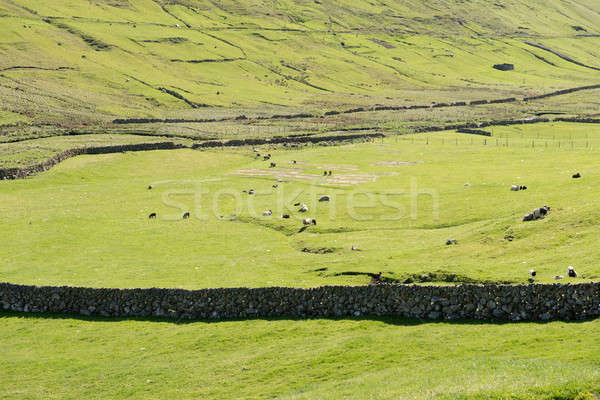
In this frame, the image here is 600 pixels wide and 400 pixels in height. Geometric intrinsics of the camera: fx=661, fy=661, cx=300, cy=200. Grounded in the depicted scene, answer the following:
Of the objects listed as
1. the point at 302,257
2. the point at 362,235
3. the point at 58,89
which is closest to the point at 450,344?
the point at 302,257

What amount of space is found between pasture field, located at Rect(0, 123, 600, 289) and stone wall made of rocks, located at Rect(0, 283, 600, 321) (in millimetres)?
2237

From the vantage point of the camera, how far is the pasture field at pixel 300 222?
4516cm

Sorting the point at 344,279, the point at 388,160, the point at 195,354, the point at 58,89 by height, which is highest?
the point at 58,89

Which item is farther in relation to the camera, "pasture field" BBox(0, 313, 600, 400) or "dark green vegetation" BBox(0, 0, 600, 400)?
"dark green vegetation" BBox(0, 0, 600, 400)

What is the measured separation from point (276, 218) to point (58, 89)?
487 feet

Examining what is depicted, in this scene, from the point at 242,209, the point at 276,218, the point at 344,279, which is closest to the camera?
the point at 344,279

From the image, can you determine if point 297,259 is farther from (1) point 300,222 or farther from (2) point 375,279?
(1) point 300,222

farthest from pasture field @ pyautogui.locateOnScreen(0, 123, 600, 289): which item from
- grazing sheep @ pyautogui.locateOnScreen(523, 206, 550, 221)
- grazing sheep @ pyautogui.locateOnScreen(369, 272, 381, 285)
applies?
grazing sheep @ pyautogui.locateOnScreen(523, 206, 550, 221)

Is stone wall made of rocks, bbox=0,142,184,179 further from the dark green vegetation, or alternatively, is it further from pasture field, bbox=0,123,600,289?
the dark green vegetation

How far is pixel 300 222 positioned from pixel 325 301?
1012 inches

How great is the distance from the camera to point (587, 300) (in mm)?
32719

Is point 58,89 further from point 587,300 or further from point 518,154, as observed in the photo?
point 587,300

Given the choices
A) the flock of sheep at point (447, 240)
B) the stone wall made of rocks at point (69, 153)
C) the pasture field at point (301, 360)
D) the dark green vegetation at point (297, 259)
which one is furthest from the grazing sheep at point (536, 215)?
the stone wall made of rocks at point (69, 153)

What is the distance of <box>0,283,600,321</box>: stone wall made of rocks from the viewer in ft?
111
